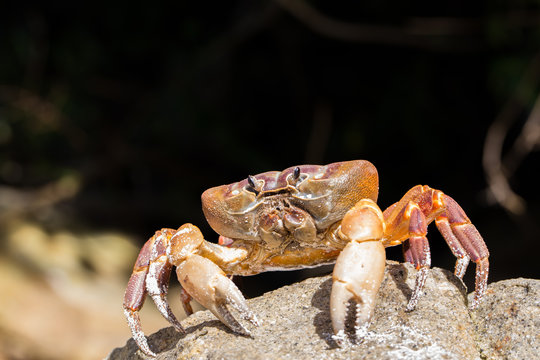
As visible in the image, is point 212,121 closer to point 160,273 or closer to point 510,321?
point 160,273

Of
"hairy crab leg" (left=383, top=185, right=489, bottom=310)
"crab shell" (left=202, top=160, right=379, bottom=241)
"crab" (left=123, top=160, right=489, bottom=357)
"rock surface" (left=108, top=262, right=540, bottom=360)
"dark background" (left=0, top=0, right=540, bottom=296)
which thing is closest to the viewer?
"rock surface" (left=108, top=262, right=540, bottom=360)

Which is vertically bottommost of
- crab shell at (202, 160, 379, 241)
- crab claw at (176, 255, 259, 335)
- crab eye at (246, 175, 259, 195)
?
crab claw at (176, 255, 259, 335)

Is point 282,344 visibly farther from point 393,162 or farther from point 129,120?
point 129,120

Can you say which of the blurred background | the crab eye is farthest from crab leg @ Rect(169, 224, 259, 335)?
the blurred background

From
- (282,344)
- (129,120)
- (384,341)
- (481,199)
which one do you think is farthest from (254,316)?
(129,120)

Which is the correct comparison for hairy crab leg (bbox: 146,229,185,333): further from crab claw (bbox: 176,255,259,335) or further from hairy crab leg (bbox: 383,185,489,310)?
hairy crab leg (bbox: 383,185,489,310)

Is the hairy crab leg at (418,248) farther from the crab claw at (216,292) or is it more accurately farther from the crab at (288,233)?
the crab claw at (216,292)

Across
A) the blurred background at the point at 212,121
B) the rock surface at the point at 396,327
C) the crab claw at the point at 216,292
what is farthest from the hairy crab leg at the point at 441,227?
the blurred background at the point at 212,121
